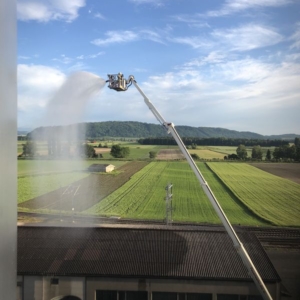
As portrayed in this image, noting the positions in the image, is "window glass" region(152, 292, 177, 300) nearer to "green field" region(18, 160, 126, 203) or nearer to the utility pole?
the utility pole

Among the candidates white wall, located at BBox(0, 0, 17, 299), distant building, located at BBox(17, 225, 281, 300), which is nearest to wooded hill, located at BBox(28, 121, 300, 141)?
distant building, located at BBox(17, 225, 281, 300)

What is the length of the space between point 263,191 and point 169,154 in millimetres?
1896

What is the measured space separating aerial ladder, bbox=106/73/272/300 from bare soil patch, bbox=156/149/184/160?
2.91 metres

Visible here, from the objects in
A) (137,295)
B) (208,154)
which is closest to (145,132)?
(208,154)

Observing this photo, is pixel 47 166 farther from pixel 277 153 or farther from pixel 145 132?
pixel 277 153

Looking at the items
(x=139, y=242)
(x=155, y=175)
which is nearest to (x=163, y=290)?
(x=139, y=242)

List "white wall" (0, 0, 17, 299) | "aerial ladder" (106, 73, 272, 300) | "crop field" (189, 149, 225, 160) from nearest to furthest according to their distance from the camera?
"white wall" (0, 0, 17, 299)
"aerial ladder" (106, 73, 272, 300)
"crop field" (189, 149, 225, 160)

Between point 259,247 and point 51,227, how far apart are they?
301cm

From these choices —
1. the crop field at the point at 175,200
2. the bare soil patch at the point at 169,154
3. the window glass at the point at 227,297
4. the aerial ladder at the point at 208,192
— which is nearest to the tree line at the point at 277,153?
the crop field at the point at 175,200

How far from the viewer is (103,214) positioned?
587cm

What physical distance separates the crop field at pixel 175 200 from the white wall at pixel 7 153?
4.27m

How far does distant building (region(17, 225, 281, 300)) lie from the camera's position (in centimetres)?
400

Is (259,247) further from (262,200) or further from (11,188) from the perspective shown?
(11,188)

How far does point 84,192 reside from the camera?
238 inches
